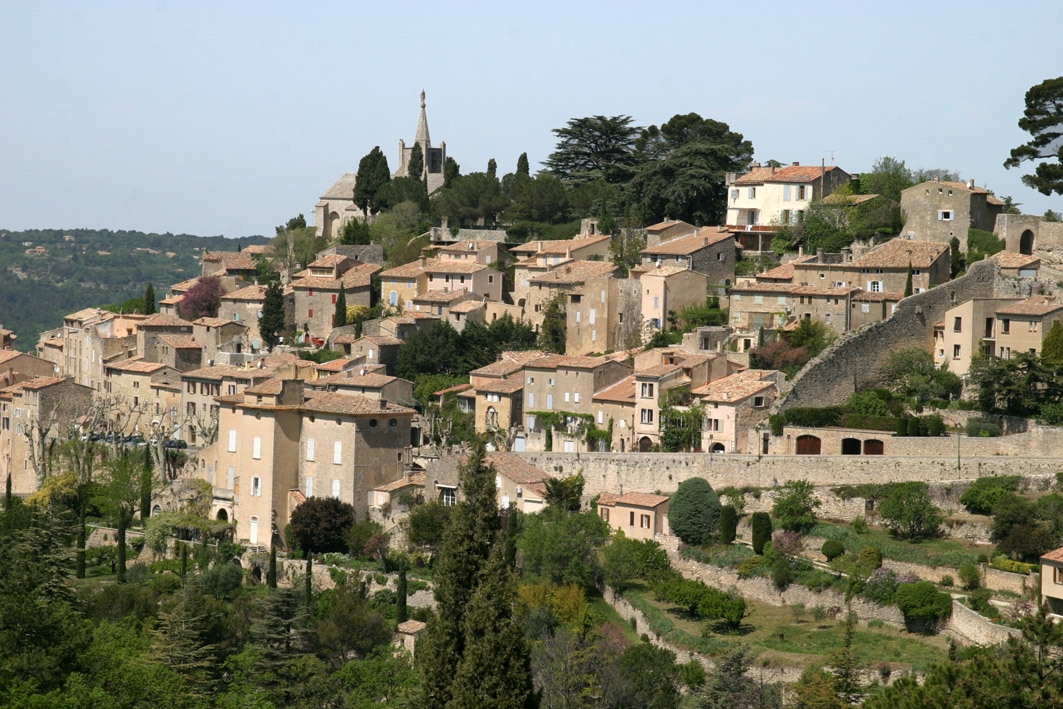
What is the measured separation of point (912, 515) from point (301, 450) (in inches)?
843

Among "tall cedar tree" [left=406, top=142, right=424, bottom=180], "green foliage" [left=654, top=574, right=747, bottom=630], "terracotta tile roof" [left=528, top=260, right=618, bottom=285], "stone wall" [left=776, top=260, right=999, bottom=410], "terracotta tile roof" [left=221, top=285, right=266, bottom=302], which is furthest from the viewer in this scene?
"tall cedar tree" [left=406, top=142, right=424, bottom=180]

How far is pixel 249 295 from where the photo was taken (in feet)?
246

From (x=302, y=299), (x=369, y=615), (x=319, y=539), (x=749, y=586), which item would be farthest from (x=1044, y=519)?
(x=302, y=299)

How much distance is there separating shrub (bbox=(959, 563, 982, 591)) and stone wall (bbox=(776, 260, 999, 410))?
10.2 meters

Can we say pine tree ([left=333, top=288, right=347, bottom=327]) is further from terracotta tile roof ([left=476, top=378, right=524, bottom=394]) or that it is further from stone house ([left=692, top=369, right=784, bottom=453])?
stone house ([left=692, top=369, right=784, bottom=453])

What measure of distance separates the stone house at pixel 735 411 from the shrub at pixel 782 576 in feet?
22.5

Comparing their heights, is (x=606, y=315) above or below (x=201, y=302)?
below

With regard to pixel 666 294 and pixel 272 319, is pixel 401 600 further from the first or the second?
pixel 272 319

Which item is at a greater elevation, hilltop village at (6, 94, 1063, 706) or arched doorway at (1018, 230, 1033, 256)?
arched doorway at (1018, 230, 1033, 256)

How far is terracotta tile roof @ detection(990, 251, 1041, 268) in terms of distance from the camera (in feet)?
195

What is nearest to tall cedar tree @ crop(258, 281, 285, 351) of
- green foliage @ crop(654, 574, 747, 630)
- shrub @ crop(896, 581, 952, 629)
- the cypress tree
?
the cypress tree

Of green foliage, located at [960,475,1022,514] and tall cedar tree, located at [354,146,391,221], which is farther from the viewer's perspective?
tall cedar tree, located at [354,146,391,221]

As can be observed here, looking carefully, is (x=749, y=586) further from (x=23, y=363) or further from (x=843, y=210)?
(x=23, y=363)

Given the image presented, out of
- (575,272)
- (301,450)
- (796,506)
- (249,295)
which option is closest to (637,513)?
(796,506)
